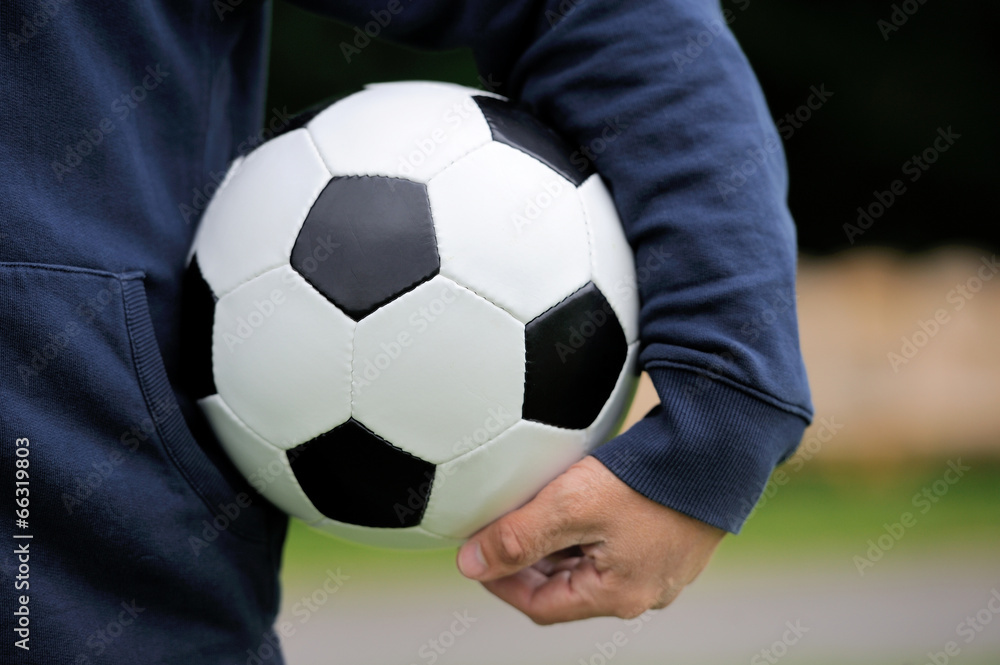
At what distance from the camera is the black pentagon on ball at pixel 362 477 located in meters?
1.16

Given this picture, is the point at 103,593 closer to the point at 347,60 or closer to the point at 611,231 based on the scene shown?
the point at 611,231

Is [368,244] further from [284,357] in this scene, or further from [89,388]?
[89,388]

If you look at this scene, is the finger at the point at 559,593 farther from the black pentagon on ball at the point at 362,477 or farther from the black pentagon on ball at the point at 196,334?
the black pentagon on ball at the point at 196,334

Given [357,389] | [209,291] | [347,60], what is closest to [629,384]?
[357,389]

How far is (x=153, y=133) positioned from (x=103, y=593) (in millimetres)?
592

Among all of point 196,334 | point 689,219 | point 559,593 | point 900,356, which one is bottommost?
point 900,356

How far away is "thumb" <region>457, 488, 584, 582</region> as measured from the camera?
1151 mm

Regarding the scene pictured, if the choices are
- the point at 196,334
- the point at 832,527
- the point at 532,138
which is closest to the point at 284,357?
the point at 196,334

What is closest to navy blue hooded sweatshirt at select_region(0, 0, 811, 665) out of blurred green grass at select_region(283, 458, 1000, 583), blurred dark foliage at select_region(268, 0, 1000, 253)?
blurred green grass at select_region(283, 458, 1000, 583)

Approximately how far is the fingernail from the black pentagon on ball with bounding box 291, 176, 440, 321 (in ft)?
1.17

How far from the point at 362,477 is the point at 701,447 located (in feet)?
1.41

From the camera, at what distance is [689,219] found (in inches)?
44.7

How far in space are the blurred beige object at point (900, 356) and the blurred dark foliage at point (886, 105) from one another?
210 cm

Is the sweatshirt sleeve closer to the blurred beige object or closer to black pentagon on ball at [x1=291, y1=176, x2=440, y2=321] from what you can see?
black pentagon on ball at [x1=291, y1=176, x2=440, y2=321]
